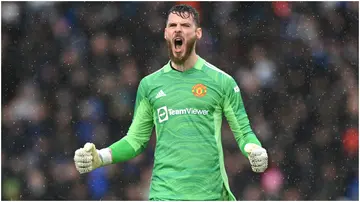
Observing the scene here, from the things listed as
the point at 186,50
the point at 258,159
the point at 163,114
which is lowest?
the point at 258,159

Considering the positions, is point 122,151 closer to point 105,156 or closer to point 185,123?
point 105,156

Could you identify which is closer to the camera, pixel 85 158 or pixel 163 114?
pixel 85 158

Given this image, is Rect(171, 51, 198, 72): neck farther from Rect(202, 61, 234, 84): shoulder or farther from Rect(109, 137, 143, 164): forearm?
Rect(109, 137, 143, 164): forearm

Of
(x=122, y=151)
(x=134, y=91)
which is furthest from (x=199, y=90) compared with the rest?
(x=134, y=91)

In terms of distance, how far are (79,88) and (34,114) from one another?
2.00 ft

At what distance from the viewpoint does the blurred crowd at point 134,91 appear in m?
10.1

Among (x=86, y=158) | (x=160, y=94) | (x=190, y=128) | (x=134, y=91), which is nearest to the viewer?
(x=86, y=158)

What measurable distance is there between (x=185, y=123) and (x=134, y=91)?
4409 mm

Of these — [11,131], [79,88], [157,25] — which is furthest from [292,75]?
[11,131]

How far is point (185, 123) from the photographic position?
579 cm

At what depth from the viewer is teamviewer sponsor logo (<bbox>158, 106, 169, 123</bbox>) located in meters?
5.81

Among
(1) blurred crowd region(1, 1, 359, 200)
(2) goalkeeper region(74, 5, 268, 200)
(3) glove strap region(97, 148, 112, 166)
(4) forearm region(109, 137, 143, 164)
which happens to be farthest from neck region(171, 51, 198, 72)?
(1) blurred crowd region(1, 1, 359, 200)

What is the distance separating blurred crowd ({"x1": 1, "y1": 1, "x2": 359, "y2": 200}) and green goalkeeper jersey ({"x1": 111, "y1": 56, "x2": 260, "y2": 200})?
13.5 feet

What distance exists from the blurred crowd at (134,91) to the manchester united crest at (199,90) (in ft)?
13.8
